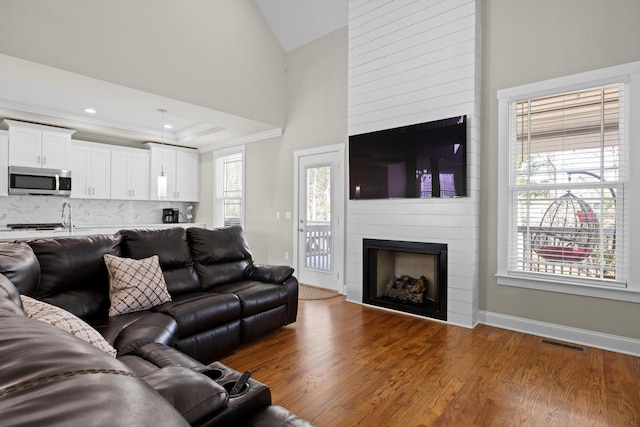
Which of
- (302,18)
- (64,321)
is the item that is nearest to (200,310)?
(64,321)

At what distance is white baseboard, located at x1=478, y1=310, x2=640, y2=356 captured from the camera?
2.83 metres

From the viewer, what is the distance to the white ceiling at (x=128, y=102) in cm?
364

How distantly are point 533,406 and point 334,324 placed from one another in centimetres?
184

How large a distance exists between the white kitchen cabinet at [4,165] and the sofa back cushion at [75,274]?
4.02 meters

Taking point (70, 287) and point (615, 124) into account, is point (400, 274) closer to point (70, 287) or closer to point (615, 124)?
point (615, 124)

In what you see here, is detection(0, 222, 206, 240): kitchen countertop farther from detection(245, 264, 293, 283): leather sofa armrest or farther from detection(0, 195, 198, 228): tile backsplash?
detection(245, 264, 293, 283): leather sofa armrest

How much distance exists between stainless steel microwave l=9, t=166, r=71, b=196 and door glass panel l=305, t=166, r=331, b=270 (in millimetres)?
4220

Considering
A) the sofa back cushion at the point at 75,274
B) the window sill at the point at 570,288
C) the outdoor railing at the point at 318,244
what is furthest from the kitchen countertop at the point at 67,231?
the window sill at the point at 570,288

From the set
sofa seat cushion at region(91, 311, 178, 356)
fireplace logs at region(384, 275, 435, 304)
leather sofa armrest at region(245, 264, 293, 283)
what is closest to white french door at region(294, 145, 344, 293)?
fireplace logs at region(384, 275, 435, 304)

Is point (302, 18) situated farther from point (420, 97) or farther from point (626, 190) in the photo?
point (626, 190)

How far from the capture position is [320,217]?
5.14m

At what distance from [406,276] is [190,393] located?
3.51m

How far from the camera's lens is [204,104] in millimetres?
4426

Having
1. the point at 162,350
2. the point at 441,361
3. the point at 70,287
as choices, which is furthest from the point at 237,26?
the point at 441,361
